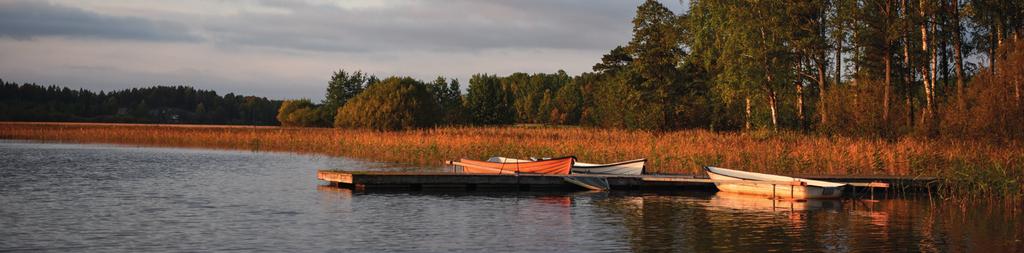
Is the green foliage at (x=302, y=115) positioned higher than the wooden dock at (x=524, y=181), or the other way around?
the green foliage at (x=302, y=115)

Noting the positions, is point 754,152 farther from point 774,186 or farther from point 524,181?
point 524,181

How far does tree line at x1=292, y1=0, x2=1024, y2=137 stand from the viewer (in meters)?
43.0

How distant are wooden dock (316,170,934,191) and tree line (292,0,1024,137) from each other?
1195 cm

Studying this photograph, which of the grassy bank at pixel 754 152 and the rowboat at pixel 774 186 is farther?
the grassy bank at pixel 754 152

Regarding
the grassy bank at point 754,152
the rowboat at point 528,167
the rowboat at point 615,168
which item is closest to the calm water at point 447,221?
the grassy bank at point 754,152

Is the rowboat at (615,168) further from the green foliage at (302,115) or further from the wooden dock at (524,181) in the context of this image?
the green foliage at (302,115)

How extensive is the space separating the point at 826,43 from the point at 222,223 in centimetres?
4073

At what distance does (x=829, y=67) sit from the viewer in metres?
66.1

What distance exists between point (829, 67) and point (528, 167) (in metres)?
37.2

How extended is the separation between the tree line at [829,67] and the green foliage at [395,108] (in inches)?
15.4

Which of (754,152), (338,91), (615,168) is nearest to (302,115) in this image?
(338,91)

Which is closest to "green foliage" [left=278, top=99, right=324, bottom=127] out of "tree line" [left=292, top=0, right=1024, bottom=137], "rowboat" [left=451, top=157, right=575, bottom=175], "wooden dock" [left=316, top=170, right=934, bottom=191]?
"tree line" [left=292, top=0, right=1024, bottom=137]

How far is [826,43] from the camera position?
182 ft

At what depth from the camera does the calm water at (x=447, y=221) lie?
2025cm
